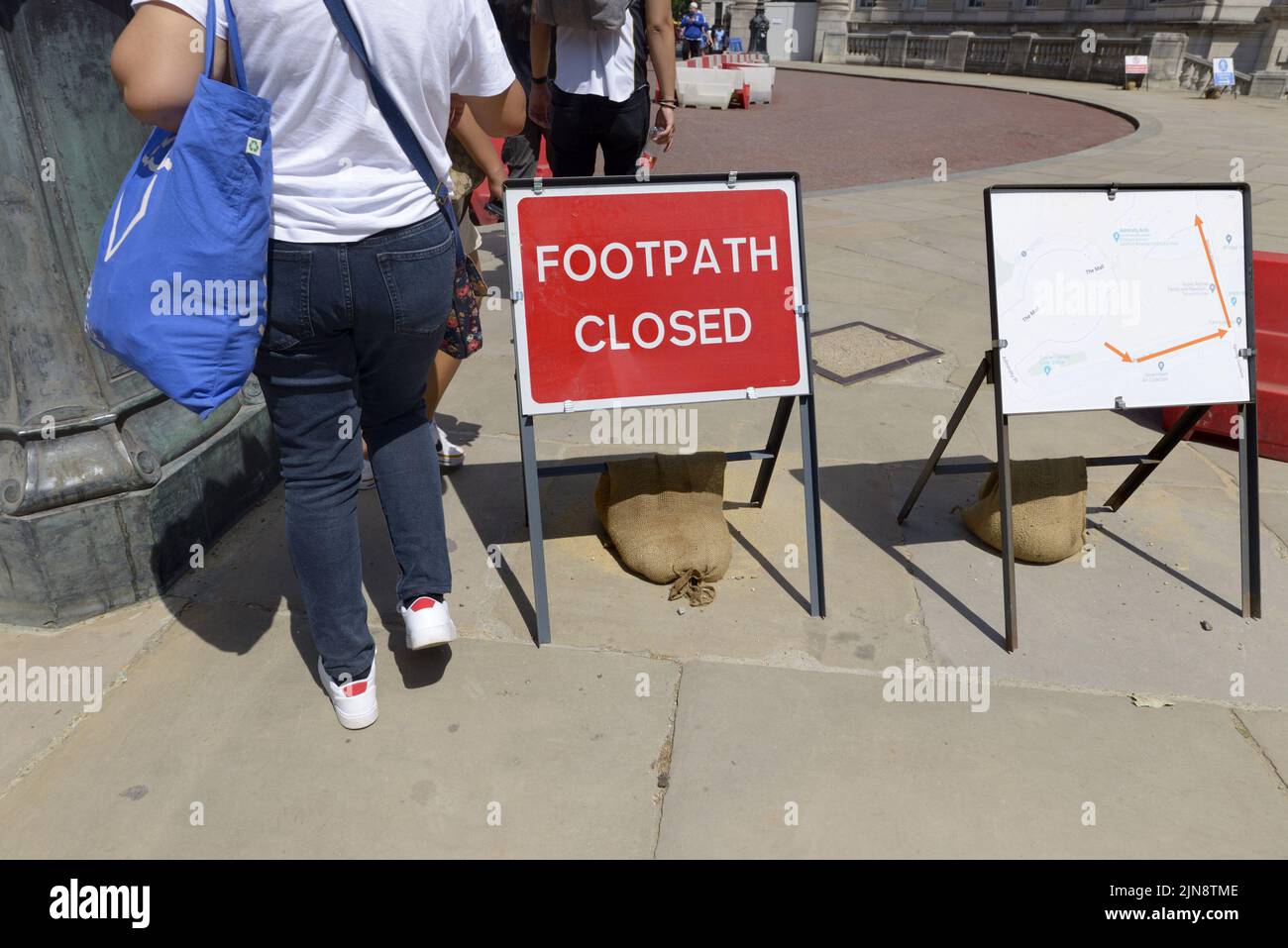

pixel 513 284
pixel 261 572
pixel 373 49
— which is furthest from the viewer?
pixel 261 572

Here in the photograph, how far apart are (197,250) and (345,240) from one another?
290 millimetres

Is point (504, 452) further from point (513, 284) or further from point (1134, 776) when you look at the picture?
point (1134, 776)

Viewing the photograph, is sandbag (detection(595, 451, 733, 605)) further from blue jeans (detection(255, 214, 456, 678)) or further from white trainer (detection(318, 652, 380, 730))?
white trainer (detection(318, 652, 380, 730))

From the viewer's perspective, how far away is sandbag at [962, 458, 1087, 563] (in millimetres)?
3119

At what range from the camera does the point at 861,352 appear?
16.3ft

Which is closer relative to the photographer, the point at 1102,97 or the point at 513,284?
the point at 513,284

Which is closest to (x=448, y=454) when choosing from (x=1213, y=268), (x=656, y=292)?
(x=656, y=292)

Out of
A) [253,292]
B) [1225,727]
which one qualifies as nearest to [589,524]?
[253,292]

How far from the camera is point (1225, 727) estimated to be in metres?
2.45

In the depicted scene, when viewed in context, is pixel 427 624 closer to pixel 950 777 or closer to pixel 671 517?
pixel 671 517

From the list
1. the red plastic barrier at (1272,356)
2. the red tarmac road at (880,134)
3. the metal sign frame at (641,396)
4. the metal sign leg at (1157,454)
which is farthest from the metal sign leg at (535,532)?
the red tarmac road at (880,134)

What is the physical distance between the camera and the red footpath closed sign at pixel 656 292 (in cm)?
263

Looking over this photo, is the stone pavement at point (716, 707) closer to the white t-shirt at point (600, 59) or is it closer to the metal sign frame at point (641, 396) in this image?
the metal sign frame at point (641, 396)

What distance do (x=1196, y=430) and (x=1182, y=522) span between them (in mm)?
913
